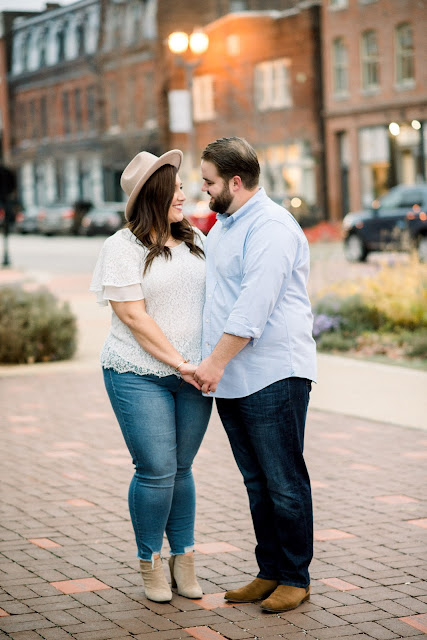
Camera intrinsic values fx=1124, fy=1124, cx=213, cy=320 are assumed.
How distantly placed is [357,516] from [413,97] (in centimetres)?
3503

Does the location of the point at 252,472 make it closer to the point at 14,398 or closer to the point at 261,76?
the point at 14,398

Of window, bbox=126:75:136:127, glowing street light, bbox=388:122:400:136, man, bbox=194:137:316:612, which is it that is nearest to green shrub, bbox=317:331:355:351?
man, bbox=194:137:316:612

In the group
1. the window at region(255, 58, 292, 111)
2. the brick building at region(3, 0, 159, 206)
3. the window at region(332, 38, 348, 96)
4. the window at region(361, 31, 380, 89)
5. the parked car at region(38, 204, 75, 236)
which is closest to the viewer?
the window at region(361, 31, 380, 89)

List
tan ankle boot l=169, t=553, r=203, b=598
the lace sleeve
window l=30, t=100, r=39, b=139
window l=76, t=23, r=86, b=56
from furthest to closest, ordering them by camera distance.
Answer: window l=30, t=100, r=39, b=139 → window l=76, t=23, r=86, b=56 → tan ankle boot l=169, t=553, r=203, b=598 → the lace sleeve

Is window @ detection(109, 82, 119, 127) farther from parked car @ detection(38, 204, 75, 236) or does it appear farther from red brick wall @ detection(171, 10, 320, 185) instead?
parked car @ detection(38, 204, 75, 236)

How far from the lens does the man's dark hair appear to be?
163 inches

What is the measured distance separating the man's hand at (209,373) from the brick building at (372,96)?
34098 mm

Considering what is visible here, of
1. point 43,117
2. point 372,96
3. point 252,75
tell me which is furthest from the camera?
point 43,117

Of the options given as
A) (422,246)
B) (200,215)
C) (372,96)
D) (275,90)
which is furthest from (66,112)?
(422,246)

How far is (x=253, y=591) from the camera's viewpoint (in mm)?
4504

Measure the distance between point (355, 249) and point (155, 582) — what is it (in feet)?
72.1

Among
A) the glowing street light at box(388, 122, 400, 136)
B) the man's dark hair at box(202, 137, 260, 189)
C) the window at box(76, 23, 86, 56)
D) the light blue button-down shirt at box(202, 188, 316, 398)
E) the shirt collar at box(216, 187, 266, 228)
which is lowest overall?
the light blue button-down shirt at box(202, 188, 316, 398)

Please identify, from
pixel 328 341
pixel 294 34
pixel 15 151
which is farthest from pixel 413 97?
pixel 15 151

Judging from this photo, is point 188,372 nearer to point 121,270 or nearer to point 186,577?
point 121,270
